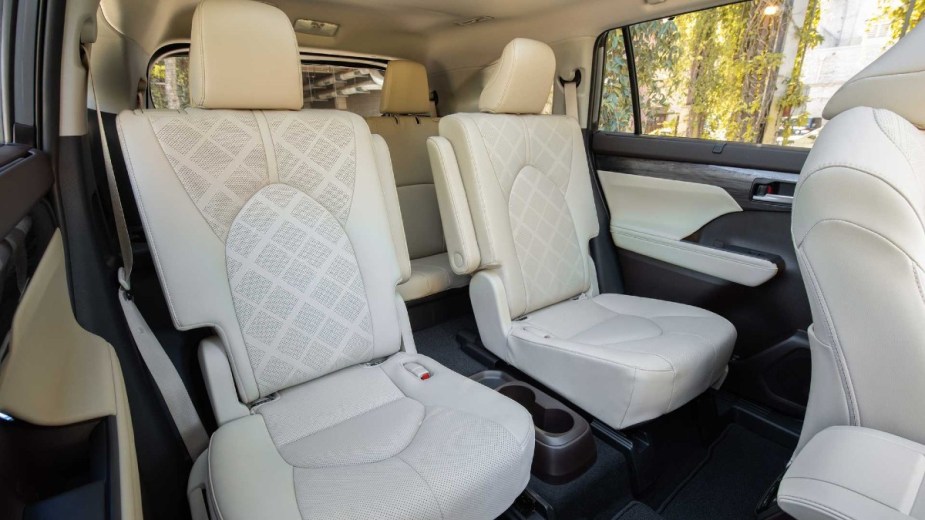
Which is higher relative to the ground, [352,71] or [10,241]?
[352,71]

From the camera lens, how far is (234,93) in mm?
1208

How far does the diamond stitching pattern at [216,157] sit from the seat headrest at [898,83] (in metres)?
1.37

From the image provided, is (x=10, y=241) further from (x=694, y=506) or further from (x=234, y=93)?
(x=694, y=506)

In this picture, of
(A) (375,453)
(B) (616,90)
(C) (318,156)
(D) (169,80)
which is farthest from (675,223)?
(D) (169,80)

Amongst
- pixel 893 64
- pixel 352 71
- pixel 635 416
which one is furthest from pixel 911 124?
pixel 352 71

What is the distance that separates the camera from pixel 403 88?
2609 millimetres

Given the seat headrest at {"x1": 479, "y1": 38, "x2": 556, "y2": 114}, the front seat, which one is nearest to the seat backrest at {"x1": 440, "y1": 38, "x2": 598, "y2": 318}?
the seat headrest at {"x1": 479, "y1": 38, "x2": 556, "y2": 114}

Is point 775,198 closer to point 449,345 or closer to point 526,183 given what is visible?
point 526,183

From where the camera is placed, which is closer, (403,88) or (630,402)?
(630,402)

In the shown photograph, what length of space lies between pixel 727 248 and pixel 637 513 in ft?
3.35

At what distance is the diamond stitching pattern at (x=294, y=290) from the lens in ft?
3.89

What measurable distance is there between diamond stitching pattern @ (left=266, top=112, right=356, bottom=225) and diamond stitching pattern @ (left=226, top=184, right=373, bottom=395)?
0.03 meters

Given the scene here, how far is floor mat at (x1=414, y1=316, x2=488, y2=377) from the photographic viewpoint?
202cm

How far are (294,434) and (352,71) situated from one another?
274cm
